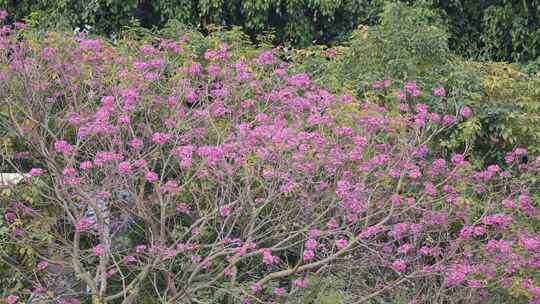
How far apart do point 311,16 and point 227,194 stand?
20.3 feet

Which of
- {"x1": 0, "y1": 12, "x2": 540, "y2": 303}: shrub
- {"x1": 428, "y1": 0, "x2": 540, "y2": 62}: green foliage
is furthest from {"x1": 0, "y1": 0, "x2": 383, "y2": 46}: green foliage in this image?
{"x1": 0, "y1": 12, "x2": 540, "y2": 303}: shrub

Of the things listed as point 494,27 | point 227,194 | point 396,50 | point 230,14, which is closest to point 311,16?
point 230,14

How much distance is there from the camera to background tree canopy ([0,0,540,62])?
1084cm

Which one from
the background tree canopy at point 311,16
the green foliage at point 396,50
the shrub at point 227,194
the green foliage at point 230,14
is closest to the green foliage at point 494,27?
the background tree canopy at point 311,16

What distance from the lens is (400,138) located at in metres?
6.36

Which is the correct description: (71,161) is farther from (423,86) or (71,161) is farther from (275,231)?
(423,86)

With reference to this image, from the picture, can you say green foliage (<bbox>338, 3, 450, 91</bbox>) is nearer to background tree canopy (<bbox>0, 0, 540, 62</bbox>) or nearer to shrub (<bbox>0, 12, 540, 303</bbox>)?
shrub (<bbox>0, 12, 540, 303</bbox>)

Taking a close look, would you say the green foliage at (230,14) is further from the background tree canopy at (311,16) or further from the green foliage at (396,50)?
the green foliage at (396,50)

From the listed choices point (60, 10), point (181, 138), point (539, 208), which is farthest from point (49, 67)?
point (60, 10)

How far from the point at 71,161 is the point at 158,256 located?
0.81 meters

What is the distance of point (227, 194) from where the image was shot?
232 inches

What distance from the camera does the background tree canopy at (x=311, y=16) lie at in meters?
10.8

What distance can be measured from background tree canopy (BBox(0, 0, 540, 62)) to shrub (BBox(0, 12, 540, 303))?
162 inches

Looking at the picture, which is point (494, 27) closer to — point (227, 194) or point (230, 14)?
point (230, 14)
